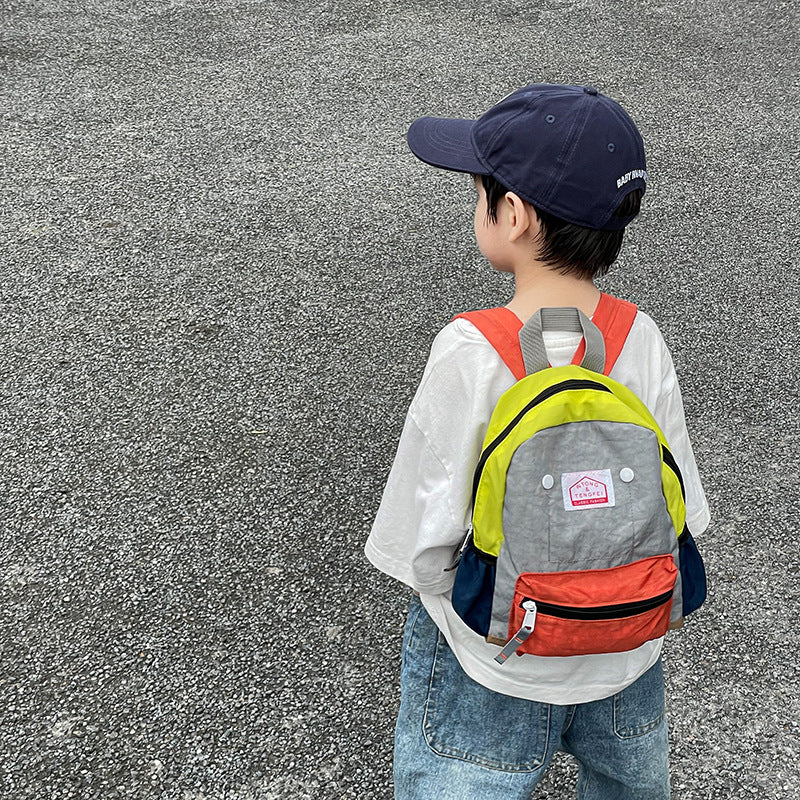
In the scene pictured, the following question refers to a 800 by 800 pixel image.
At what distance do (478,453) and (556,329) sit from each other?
217mm

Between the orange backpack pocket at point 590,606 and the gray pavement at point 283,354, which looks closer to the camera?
the orange backpack pocket at point 590,606

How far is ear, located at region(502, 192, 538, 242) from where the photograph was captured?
148 cm

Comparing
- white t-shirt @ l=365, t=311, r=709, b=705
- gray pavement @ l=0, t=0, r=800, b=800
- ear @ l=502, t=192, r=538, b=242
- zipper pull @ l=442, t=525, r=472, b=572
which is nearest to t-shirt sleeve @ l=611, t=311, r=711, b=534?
white t-shirt @ l=365, t=311, r=709, b=705

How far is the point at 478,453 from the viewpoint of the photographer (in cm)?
146

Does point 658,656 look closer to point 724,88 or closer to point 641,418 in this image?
point 641,418

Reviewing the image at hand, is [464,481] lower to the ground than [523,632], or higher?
higher

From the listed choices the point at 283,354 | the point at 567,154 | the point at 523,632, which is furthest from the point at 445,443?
the point at 283,354

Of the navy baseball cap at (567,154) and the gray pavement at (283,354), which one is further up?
the navy baseball cap at (567,154)

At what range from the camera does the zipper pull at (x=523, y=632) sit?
1372 millimetres

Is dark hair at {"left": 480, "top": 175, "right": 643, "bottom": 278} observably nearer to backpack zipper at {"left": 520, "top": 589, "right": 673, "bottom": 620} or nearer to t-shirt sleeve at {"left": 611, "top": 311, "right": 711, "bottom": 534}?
t-shirt sleeve at {"left": 611, "top": 311, "right": 711, "bottom": 534}

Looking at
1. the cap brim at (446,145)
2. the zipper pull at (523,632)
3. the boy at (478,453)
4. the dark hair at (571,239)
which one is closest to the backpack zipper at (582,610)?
the zipper pull at (523,632)

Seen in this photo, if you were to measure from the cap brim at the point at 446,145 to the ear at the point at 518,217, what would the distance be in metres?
0.07

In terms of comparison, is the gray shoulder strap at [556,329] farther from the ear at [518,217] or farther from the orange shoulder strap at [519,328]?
the ear at [518,217]

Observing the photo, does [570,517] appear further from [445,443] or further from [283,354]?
[283,354]
